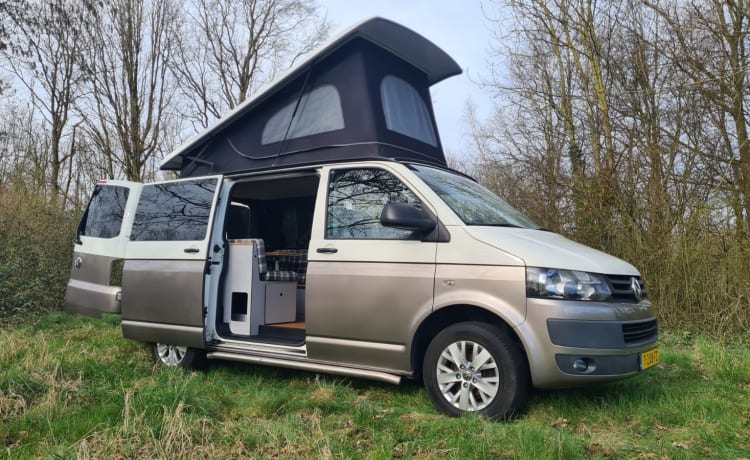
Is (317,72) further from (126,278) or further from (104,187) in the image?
(104,187)

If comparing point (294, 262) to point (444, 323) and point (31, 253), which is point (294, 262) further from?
point (31, 253)

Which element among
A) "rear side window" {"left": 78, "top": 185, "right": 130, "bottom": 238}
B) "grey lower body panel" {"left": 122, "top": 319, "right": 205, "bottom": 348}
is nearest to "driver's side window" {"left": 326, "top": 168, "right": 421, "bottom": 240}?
"grey lower body panel" {"left": 122, "top": 319, "right": 205, "bottom": 348}

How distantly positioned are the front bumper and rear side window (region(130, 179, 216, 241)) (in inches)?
132

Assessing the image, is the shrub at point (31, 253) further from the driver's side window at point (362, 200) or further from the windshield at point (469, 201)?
the windshield at point (469, 201)

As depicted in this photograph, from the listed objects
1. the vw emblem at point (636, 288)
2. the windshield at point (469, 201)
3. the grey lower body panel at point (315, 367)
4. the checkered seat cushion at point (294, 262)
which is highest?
the windshield at point (469, 201)

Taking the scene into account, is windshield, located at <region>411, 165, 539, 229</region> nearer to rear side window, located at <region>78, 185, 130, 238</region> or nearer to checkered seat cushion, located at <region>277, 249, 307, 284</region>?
checkered seat cushion, located at <region>277, 249, 307, 284</region>

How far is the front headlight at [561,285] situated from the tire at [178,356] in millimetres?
3461

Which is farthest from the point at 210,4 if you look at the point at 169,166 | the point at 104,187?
the point at 169,166

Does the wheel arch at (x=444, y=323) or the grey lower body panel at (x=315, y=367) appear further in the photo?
the grey lower body panel at (x=315, y=367)

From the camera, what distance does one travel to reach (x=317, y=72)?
5312 mm

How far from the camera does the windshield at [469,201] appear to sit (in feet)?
14.0

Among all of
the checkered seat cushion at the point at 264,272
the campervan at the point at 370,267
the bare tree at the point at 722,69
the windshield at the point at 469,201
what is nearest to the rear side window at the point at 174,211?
the campervan at the point at 370,267

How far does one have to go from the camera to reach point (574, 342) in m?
3.57

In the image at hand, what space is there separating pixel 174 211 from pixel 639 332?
4487 mm
